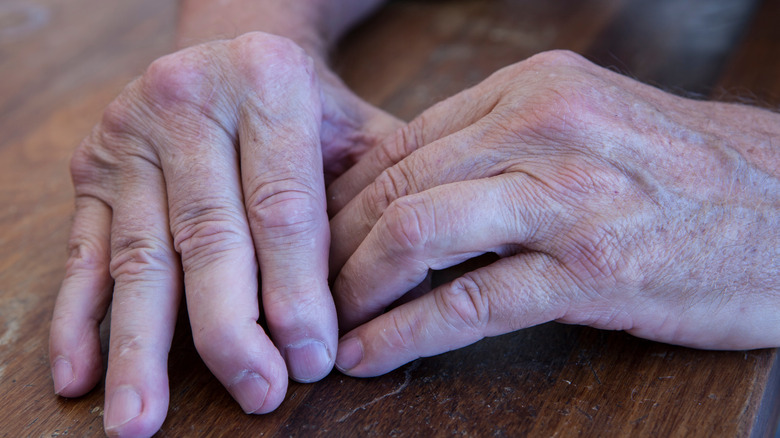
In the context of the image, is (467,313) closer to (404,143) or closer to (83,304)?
(404,143)

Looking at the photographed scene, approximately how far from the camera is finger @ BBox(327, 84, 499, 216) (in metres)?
0.80

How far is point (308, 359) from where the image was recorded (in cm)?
70

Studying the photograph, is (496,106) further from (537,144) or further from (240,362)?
(240,362)

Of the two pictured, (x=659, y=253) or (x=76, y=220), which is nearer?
(x=659, y=253)

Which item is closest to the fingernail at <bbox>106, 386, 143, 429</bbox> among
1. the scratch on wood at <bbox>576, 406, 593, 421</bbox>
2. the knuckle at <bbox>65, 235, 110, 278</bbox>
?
the knuckle at <bbox>65, 235, 110, 278</bbox>

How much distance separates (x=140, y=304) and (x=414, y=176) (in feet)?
1.18

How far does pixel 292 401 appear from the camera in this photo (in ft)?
2.31

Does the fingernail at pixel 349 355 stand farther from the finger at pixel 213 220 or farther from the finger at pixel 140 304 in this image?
the finger at pixel 140 304

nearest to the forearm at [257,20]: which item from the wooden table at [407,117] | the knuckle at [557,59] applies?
the wooden table at [407,117]

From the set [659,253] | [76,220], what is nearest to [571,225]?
[659,253]

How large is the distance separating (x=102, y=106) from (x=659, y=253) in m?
1.06

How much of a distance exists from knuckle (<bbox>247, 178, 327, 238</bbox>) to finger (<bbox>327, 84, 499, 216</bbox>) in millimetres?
112

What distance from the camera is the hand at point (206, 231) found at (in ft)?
2.23

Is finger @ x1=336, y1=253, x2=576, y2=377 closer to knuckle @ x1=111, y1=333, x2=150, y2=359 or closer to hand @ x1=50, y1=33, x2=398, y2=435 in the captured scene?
hand @ x1=50, y1=33, x2=398, y2=435
